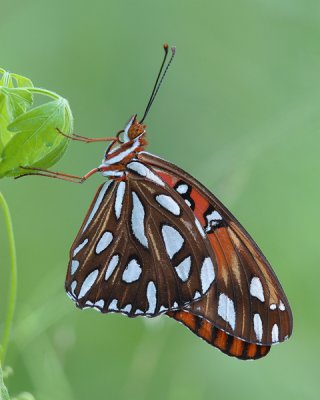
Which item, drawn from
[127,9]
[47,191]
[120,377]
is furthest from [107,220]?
[127,9]

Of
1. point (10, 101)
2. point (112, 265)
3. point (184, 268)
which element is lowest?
point (112, 265)

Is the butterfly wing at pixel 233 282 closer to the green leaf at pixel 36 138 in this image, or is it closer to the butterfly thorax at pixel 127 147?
the butterfly thorax at pixel 127 147

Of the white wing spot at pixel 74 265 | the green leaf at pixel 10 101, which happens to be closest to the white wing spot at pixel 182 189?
the white wing spot at pixel 74 265

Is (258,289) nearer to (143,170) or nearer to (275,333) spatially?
(275,333)

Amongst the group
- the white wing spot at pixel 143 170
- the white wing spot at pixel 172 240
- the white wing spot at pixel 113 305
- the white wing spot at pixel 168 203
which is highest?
the white wing spot at pixel 143 170

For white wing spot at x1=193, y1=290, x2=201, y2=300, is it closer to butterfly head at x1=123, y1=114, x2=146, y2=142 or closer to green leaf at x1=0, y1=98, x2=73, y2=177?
→ butterfly head at x1=123, y1=114, x2=146, y2=142

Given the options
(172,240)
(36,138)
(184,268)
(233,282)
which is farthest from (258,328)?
(36,138)

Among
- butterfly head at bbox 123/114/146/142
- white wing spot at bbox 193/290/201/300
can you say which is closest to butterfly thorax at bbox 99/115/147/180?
butterfly head at bbox 123/114/146/142
